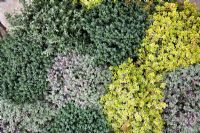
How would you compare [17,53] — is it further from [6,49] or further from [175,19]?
[175,19]

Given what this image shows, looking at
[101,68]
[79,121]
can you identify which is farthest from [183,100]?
[79,121]

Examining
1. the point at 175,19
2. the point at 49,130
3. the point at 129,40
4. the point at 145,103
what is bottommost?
the point at 49,130

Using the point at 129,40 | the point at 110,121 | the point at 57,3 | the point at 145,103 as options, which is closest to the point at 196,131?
the point at 145,103

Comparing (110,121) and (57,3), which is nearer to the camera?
(110,121)

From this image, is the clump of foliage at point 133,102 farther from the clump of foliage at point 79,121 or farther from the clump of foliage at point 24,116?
the clump of foliage at point 24,116

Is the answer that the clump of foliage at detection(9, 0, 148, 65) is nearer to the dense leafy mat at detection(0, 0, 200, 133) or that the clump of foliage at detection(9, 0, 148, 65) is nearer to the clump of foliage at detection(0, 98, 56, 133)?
the dense leafy mat at detection(0, 0, 200, 133)

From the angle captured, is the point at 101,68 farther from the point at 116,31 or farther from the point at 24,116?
the point at 24,116

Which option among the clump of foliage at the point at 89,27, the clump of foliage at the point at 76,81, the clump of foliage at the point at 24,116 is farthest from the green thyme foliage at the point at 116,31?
the clump of foliage at the point at 24,116

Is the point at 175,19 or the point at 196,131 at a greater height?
the point at 175,19
